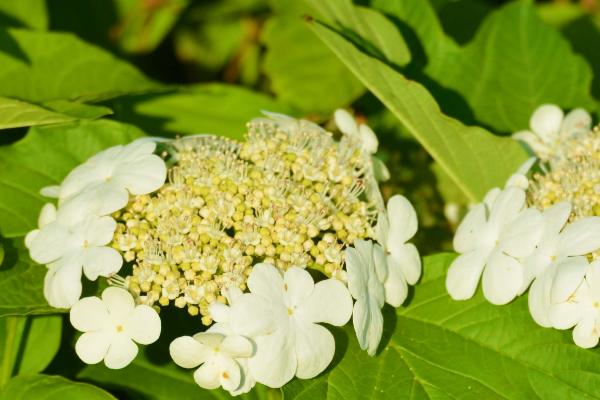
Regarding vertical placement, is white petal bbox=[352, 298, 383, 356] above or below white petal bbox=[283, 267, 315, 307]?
below

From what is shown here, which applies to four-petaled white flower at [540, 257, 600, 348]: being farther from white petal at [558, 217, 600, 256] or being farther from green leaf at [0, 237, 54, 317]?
green leaf at [0, 237, 54, 317]

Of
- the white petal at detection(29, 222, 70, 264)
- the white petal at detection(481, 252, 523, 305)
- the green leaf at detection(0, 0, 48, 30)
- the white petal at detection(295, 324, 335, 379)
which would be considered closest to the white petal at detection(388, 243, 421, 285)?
the white petal at detection(481, 252, 523, 305)

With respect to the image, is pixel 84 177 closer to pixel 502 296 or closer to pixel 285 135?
pixel 285 135

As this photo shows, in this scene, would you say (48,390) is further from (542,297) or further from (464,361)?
(542,297)

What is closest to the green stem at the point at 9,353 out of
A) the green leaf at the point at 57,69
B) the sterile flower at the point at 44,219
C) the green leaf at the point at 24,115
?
the sterile flower at the point at 44,219

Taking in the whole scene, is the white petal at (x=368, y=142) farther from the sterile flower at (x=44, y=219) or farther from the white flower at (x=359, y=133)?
the sterile flower at (x=44, y=219)

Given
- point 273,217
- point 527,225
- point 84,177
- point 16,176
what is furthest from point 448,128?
point 16,176

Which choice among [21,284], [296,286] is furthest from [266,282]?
[21,284]
